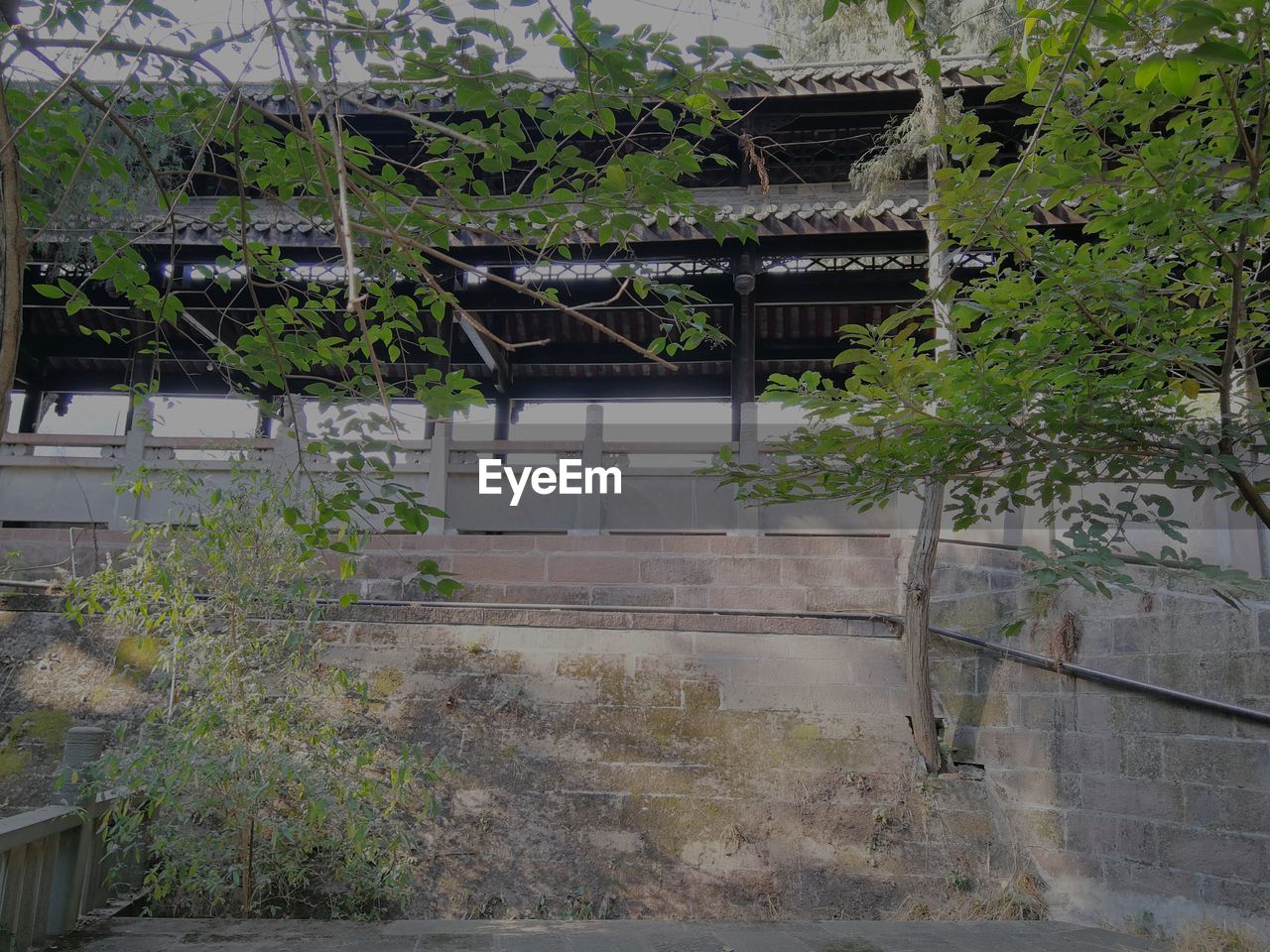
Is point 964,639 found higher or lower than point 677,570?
lower

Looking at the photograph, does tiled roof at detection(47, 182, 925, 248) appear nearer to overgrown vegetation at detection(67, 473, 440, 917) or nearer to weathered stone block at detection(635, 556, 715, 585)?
weathered stone block at detection(635, 556, 715, 585)

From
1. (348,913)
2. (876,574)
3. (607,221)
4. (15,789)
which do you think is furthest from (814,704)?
(15,789)

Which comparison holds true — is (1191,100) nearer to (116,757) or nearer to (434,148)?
(434,148)

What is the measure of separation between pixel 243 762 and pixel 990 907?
133 inches

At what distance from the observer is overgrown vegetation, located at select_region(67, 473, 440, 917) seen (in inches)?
148

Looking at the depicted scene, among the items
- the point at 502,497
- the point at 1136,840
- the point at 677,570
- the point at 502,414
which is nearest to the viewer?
the point at 1136,840

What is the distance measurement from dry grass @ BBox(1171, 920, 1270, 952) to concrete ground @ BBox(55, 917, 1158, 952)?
153 mm

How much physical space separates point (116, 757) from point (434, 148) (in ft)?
8.88

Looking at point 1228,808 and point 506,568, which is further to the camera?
point 506,568

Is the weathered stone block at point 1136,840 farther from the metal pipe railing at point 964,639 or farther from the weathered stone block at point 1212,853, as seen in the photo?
the metal pipe railing at point 964,639

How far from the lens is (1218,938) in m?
3.60

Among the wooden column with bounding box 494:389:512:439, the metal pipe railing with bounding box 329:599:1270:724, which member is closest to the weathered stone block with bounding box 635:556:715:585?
the metal pipe railing with bounding box 329:599:1270:724

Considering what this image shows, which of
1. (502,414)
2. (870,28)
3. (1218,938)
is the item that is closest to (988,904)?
(1218,938)

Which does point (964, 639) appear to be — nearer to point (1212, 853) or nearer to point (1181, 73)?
point (1212, 853)
